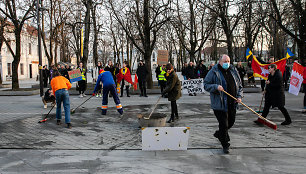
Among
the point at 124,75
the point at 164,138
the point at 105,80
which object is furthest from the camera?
the point at 124,75

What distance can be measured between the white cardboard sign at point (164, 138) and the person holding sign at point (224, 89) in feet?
2.30

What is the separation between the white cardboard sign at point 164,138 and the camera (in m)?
5.11

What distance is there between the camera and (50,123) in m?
7.80

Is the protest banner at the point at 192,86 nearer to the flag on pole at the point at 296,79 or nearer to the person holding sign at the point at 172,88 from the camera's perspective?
the person holding sign at the point at 172,88

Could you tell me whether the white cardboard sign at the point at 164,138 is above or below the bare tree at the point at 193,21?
below

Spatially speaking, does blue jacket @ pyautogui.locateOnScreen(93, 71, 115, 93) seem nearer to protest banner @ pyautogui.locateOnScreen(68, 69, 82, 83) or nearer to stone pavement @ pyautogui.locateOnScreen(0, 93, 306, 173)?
stone pavement @ pyautogui.locateOnScreen(0, 93, 306, 173)

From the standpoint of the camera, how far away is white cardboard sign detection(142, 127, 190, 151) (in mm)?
5105

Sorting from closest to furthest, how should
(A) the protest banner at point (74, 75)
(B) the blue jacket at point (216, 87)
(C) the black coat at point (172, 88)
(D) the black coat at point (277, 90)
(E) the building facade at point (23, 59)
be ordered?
(B) the blue jacket at point (216, 87) < (D) the black coat at point (277, 90) < (C) the black coat at point (172, 88) < (A) the protest banner at point (74, 75) < (E) the building facade at point (23, 59)

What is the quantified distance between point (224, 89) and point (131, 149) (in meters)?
2.14

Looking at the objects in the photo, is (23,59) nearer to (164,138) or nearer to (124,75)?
(124,75)

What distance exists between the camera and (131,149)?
17.4 feet

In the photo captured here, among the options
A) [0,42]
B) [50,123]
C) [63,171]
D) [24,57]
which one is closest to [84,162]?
[63,171]

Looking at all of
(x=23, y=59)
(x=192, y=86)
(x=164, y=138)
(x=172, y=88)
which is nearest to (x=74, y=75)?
(x=192, y=86)

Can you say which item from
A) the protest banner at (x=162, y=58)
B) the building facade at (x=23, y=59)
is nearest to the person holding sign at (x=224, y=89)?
the protest banner at (x=162, y=58)
